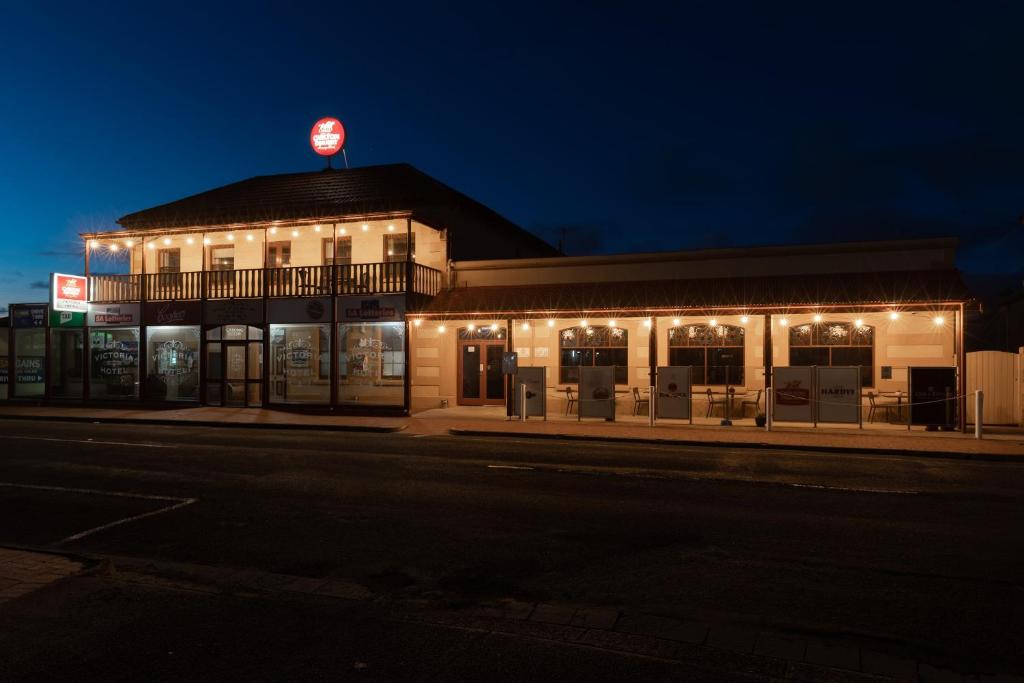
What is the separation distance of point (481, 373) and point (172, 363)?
439 inches

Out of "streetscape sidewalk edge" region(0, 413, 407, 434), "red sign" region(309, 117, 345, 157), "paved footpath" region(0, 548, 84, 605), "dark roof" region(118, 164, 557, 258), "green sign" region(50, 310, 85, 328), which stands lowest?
"streetscape sidewalk edge" region(0, 413, 407, 434)

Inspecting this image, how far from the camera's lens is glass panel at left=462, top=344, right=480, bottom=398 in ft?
78.1

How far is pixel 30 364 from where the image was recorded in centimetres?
2788

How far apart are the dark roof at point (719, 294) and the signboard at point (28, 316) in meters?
15.3

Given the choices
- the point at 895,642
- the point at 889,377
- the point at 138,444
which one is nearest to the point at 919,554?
the point at 895,642

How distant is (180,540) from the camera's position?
7703 mm

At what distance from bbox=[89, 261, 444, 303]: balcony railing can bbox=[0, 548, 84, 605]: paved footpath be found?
53.0 feet

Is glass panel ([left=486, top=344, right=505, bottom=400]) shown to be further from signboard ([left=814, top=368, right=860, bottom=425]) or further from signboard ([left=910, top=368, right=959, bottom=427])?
signboard ([left=910, top=368, right=959, bottom=427])

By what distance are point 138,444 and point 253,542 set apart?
31.1ft

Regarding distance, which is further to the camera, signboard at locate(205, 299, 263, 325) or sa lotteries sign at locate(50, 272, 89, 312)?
sa lotteries sign at locate(50, 272, 89, 312)

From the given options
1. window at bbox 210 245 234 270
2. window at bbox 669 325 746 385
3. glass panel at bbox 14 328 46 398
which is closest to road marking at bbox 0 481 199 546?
window at bbox 669 325 746 385

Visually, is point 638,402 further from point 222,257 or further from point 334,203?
point 222,257

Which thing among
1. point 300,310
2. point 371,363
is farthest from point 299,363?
point 371,363

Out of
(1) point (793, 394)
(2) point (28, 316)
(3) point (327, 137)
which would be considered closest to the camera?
(1) point (793, 394)
